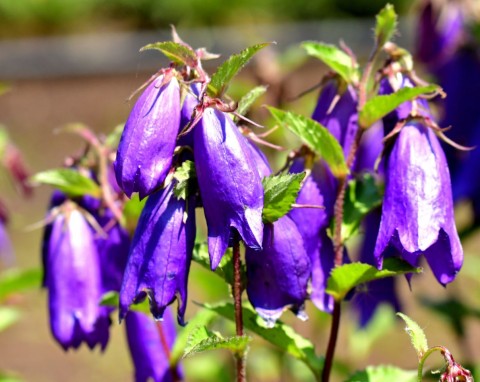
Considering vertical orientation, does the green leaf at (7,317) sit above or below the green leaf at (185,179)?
below

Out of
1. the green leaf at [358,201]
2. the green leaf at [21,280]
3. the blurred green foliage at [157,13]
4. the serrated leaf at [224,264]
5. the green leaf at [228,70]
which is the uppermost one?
the green leaf at [228,70]

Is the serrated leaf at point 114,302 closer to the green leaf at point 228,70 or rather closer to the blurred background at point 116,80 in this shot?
the green leaf at point 228,70

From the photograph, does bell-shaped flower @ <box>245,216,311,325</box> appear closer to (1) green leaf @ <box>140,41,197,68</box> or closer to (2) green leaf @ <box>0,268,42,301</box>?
(1) green leaf @ <box>140,41,197,68</box>

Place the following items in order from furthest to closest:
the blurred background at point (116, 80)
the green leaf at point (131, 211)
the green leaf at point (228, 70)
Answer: the blurred background at point (116, 80) < the green leaf at point (131, 211) < the green leaf at point (228, 70)

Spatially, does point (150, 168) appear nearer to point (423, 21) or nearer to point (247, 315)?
point (247, 315)

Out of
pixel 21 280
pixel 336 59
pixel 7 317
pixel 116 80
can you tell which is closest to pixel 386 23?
pixel 336 59

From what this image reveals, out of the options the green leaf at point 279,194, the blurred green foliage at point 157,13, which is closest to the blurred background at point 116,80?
the blurred green foliage at point 157,13
